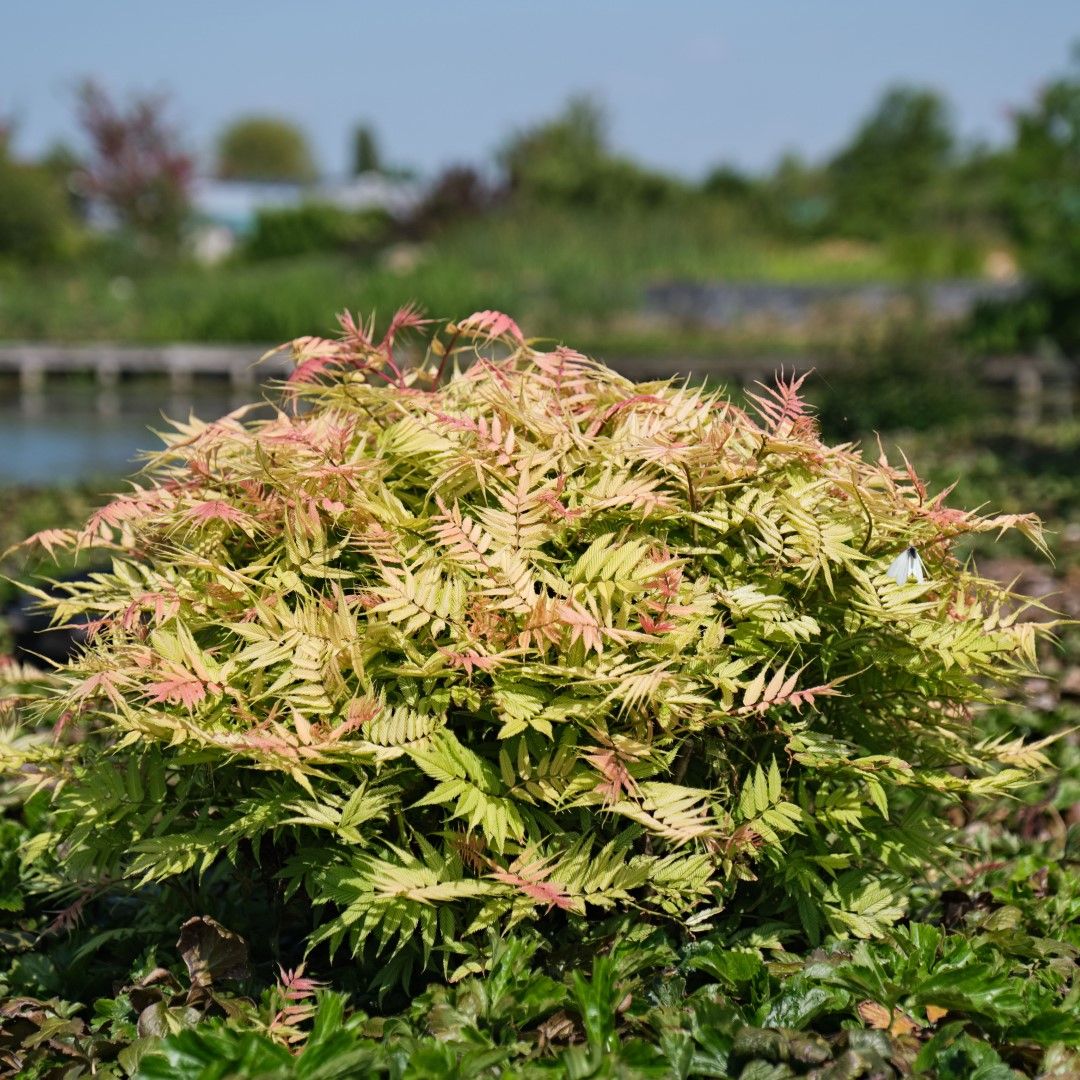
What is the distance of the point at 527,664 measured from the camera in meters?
2.33

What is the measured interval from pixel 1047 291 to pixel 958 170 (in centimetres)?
4166

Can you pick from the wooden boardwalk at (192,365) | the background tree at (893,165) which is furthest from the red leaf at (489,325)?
the background tree at (893,165)

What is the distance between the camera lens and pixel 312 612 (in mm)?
2375

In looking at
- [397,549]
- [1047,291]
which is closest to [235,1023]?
[397,549]

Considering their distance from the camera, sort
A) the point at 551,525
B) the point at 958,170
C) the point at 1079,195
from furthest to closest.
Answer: the point at 958,170
the point at 1079,195
the point at 551,525

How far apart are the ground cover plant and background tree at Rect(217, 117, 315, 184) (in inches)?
4529

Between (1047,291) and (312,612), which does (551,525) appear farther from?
(1047,291)

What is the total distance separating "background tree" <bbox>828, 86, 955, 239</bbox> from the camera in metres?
51.8

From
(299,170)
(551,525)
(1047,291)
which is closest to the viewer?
(551,525)

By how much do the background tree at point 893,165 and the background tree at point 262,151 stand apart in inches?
2446

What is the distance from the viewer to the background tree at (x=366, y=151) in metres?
94.4

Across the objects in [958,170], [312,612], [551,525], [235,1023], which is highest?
[958,170]

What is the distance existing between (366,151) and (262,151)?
21.9 meters

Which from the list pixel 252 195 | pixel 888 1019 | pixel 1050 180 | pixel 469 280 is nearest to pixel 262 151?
pixel 252 195
